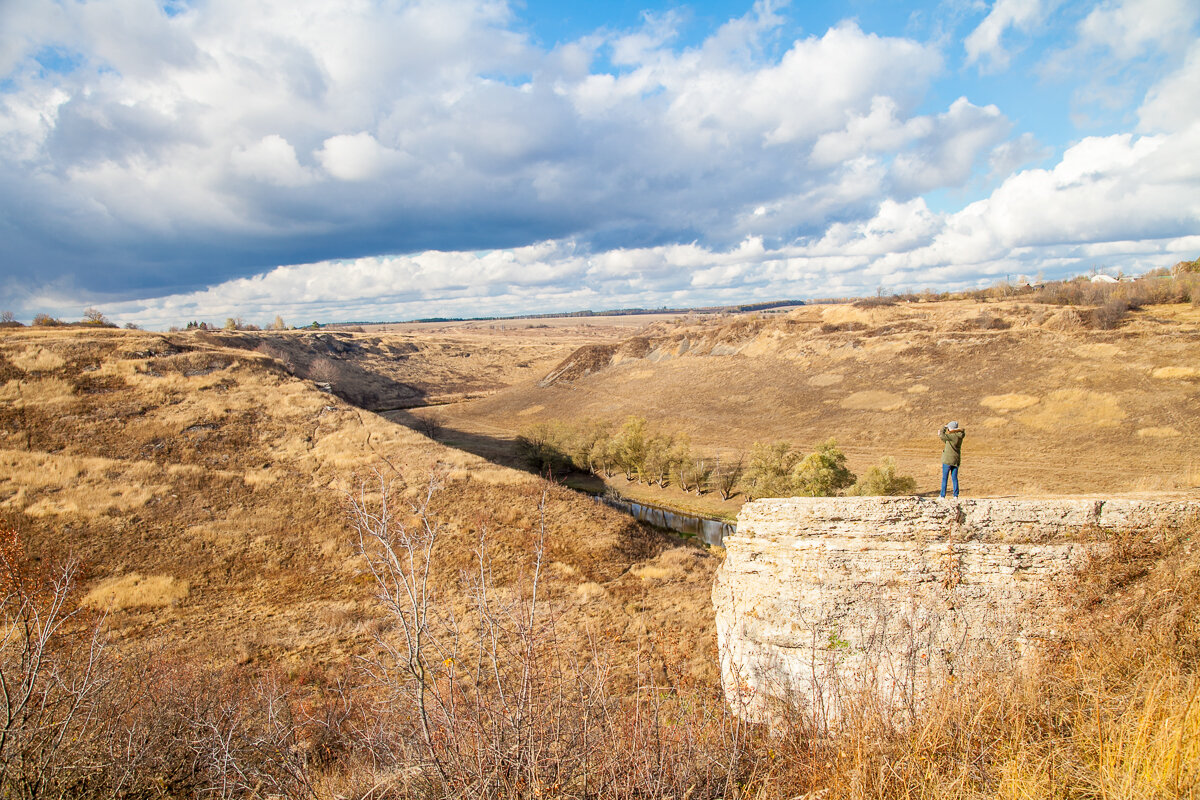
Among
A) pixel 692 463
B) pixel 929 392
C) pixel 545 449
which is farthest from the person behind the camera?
pixel 545 449

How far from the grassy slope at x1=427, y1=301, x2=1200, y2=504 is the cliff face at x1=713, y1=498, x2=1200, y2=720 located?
20.2m

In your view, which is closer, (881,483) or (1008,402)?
(881,483)

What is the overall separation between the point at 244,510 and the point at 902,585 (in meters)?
33.0

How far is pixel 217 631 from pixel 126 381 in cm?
3049

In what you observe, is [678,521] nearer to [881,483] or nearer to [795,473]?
[795,473]

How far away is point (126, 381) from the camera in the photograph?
39906 mm

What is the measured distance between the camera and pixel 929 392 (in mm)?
56500

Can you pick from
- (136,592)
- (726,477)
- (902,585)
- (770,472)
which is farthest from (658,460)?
(902,585)

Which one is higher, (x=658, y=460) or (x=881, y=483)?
(x=881, y=483)

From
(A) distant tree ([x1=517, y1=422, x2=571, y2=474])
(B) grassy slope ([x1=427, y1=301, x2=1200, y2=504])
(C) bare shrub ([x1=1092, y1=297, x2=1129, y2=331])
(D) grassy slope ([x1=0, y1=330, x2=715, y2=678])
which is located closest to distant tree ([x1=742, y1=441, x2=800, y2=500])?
(B) grassy slope ([x1=427, y1=301, x2=1200, y2=504])

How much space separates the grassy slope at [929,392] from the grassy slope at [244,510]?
63.2 ft

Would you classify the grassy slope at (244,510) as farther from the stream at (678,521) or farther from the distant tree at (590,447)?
the distant tree at (590,447)

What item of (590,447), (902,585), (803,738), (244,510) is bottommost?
(590,447)

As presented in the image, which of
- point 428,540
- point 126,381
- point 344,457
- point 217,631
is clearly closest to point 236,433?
point 344,457
